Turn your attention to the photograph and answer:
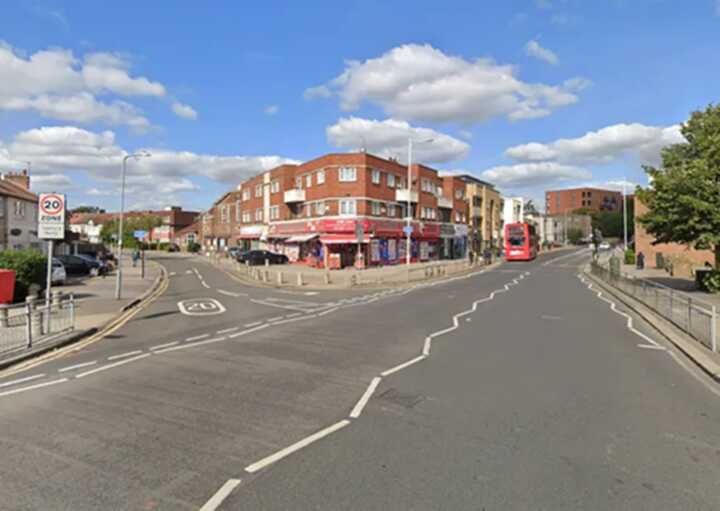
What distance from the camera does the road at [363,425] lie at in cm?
447

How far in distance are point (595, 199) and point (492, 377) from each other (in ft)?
618

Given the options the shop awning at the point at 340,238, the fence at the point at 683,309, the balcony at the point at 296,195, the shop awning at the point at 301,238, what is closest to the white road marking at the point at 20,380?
the fence at the point at 683,309

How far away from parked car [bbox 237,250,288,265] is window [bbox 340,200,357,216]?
9.92 m

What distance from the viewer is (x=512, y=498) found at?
172 inches

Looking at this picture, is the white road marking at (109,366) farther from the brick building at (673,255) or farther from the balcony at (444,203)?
the balcony at (444,203)

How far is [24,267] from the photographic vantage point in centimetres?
2156

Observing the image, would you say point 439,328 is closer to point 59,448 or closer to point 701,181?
point 59,448

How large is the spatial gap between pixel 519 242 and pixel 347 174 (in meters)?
22.3

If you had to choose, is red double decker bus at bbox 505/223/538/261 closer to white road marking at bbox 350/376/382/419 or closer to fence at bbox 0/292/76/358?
fence at bbox 0/292/76/358

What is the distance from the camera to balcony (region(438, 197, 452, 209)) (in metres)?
59.5

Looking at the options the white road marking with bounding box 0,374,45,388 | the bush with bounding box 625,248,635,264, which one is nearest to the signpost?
the white road marking with bounding box 0,374,45,388

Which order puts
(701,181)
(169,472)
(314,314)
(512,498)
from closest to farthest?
(512,498) → (169,472) → (314,314) → (701,181)

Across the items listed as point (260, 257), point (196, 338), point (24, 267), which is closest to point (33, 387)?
point (196, 338)

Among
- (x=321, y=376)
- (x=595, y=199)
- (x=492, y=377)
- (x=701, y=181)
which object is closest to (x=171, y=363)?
(x=321, y=376)
